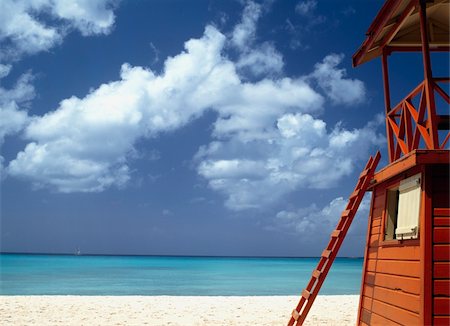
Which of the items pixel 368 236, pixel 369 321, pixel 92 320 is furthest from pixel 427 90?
pixel 92 320

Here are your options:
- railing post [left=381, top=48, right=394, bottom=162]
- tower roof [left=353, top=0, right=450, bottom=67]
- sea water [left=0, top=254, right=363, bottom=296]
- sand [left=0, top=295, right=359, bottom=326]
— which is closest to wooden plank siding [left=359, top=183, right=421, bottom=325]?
railing post [left=381, top=48, right=394, bottom=162]

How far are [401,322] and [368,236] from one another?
2.38m

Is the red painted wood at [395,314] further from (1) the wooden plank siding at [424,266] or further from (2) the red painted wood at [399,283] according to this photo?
(2) the red painted wood at [399,283]

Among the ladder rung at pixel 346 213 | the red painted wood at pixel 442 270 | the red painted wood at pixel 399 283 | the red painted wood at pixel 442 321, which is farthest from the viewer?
the ladder rung at pixel 346 213

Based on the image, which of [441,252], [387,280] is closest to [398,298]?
[387,280]

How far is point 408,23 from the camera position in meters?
9.45

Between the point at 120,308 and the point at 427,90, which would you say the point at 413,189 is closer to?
the point at 427,90

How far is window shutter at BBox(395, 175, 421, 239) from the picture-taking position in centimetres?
721

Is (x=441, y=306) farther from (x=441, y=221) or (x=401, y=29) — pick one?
(x=401, y=29)

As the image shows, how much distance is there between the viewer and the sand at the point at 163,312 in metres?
14.3

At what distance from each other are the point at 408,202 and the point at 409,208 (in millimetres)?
105

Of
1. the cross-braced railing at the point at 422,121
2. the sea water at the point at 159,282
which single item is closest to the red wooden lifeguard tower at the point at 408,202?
the cross-braced railing at the point at 422,121

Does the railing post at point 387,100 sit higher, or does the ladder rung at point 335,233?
the railing post at point 387,100

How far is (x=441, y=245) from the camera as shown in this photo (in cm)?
677
